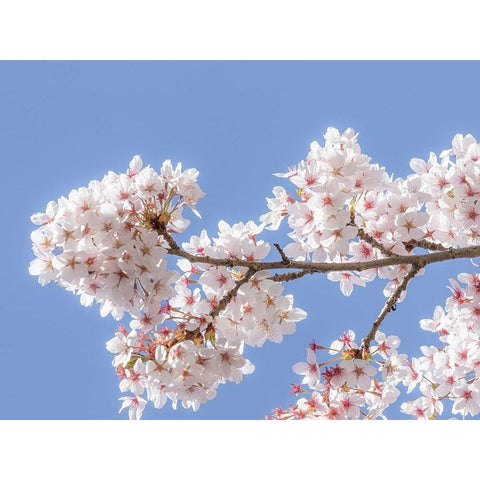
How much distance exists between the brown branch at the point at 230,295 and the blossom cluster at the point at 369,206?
48 cm

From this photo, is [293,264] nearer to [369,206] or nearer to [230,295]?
[230,295]

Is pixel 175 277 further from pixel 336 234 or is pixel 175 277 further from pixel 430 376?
pixel 430 376

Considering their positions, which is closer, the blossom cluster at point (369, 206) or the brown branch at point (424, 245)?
the blossom cluster at point (369, 206)

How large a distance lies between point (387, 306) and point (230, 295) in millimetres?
1333

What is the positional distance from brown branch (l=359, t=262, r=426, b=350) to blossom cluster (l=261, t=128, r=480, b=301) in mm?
179

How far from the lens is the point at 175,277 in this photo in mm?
3998

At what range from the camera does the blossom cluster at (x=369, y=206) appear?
418 centimetres

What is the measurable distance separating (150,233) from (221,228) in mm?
613

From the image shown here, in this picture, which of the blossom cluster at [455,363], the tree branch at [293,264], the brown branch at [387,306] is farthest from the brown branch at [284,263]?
the blossom cluster at [455,363]

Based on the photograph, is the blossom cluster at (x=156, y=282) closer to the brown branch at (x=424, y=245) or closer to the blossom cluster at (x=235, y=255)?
the blossom cluster at (x=235, y=255)

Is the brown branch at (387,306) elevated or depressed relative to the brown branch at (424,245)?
depressed

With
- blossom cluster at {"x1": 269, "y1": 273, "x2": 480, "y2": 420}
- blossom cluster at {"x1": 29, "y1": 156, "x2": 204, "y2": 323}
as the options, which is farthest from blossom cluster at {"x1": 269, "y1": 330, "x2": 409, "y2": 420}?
blossom cluster at {"x1": 29, "y1": 156, "x2": 204, "y2": 323}

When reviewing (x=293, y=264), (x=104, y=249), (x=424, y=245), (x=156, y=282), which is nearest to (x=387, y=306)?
(x=424, y=245)

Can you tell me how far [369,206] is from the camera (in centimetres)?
475
